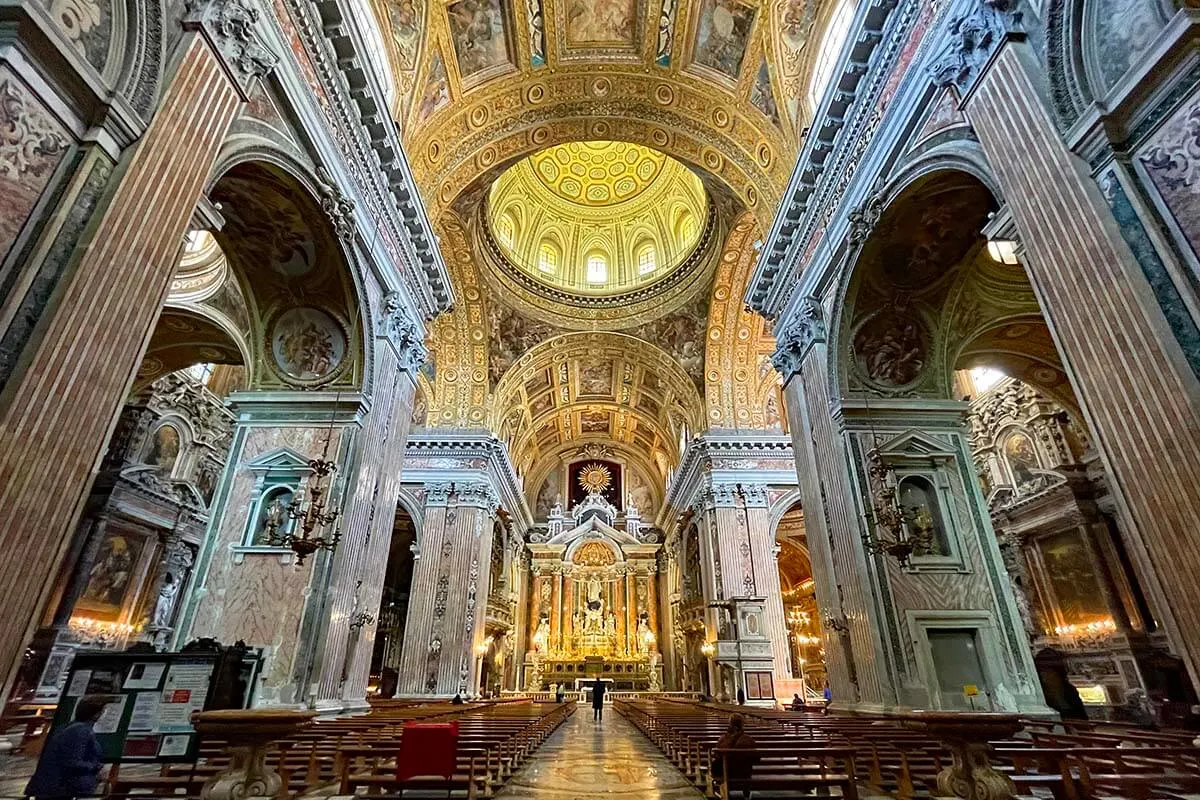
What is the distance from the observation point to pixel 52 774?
11.1 feet

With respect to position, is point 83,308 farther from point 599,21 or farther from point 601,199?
point 601,199

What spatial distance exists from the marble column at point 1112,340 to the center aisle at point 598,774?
4.05 m

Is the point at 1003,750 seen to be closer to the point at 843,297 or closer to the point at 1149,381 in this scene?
the point at 1149,381

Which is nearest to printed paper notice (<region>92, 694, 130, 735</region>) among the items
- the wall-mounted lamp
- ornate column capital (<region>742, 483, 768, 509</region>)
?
the wall-mounted lamp

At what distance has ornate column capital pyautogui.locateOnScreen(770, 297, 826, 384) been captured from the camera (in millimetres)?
10664

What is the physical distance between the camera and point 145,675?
5.77 meters

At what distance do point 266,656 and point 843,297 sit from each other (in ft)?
34.4

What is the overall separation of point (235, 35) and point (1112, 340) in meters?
8.72

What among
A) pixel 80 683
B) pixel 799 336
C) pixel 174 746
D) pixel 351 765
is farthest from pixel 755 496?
pixel 80 683

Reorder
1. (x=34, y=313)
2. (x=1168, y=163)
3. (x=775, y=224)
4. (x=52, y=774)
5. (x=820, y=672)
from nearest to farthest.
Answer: (x=52, y=774)
(x=34, y=313)
(x=1168, y=163)
(x=775, y=224)
(x=820, y=672)

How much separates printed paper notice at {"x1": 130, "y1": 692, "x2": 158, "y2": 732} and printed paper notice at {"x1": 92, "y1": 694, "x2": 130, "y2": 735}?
103 mm

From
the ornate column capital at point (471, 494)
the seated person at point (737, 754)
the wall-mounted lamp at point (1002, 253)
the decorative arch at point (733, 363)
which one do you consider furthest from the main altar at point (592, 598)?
the seated person at point (737, 754)

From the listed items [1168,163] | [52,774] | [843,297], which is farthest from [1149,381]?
[52,774]

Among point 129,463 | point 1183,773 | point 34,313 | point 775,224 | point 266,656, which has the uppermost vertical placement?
point 775,224
